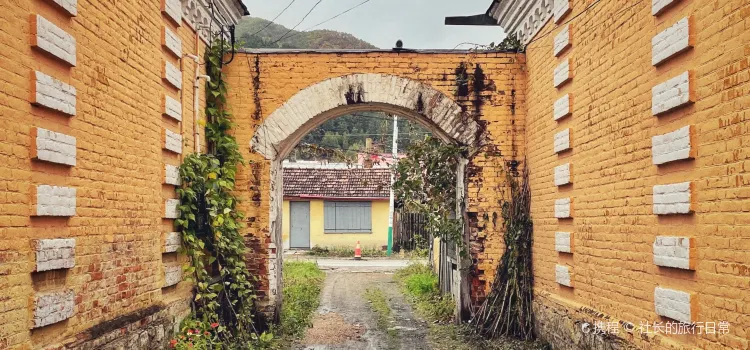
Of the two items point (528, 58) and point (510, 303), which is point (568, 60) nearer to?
point (528, 58)

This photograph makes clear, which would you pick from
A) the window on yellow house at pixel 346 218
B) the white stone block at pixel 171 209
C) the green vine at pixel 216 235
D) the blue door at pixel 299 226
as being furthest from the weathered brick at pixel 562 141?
the blue door at pixel 299 226

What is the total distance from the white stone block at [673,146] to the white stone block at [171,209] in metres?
4.69

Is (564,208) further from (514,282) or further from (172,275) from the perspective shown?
(172,275)

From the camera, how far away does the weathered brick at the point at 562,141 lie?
6.70 meters

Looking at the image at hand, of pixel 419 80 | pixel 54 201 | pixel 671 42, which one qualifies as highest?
pixel 419 80

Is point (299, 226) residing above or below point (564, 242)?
below

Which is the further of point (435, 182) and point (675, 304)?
point (435, 182)

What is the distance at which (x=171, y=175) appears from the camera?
6.78 m

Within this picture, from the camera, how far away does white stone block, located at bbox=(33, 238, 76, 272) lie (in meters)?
4.24

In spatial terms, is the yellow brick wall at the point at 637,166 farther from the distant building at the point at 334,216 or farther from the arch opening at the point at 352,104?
the distant building at the point at 334,216

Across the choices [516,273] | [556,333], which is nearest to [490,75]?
[516,273]

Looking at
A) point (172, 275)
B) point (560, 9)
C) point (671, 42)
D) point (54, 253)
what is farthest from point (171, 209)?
point (671, 42)

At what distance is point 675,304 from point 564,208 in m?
2.33

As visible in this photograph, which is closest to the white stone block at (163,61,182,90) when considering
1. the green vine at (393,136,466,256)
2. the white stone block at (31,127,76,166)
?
the white stone block at (31,127,76,166)
